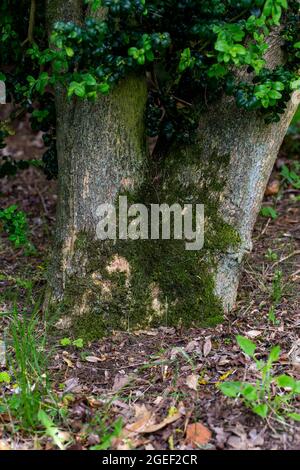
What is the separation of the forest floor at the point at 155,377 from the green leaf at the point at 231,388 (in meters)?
0.06

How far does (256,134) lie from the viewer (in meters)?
2.97

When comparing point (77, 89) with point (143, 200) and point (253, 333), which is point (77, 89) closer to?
point (143, 200)

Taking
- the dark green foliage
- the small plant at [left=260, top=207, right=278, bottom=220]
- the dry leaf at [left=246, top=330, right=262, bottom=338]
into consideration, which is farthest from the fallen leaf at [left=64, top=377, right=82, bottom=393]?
the small plant at [left=260, top=207, right=278, bottom=220]

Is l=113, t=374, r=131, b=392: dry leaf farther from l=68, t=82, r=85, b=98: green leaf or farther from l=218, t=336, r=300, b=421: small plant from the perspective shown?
l=68, t=82, r=85, b=98: green leaf

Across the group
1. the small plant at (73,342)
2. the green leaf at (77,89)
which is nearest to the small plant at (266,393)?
the small plant at (73,342)

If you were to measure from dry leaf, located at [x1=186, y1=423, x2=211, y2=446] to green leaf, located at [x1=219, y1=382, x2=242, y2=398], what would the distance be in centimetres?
17

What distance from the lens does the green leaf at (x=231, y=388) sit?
8.08 feet

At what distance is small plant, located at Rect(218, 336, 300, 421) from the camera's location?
94.5 inches

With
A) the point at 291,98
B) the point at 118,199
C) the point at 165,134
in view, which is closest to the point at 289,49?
the point at 291,98

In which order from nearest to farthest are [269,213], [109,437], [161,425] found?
1. [109,437]
2. [161,425]
3. [269,213]

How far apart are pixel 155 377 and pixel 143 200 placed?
937mm

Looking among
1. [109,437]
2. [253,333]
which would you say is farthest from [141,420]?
[253,333]

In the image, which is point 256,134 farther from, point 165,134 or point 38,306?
point 38,306

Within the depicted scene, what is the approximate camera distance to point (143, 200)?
10.2 feet
